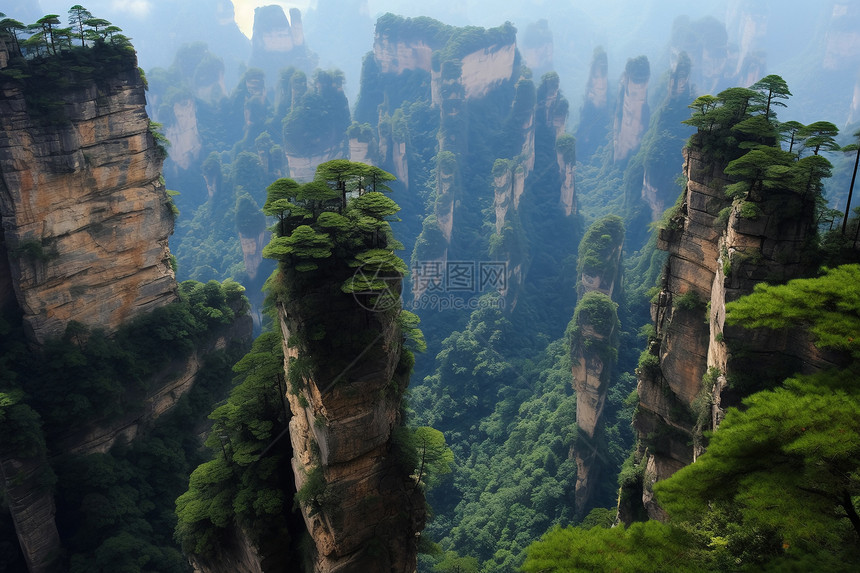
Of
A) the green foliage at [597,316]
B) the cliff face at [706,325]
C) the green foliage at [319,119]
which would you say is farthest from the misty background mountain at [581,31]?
the cliff face at [706,325]

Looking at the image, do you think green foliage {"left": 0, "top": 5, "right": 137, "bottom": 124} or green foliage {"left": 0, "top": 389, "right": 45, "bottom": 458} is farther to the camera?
green foliage {"left": 0, "top": 5, "right": 137, "bottom": 124}

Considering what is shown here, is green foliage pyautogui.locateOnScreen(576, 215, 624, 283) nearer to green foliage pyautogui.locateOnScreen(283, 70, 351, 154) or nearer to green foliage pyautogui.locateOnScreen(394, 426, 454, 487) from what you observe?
green foliage pyautogui.locateOnScreen(394, 426, 454, 487)

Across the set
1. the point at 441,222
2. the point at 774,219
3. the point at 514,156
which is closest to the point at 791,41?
the point at 514,156

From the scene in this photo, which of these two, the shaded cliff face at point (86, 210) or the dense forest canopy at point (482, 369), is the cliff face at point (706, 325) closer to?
the dense forest canopy at point (482, 369)

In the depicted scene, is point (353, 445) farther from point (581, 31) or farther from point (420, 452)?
point (581, 31)

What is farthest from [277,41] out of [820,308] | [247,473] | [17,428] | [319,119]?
[820,308]

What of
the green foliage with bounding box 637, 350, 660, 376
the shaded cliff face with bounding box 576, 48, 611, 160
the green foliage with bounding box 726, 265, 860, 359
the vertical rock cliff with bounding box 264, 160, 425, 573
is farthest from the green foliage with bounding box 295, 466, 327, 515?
the shaded cliff face with bounding box 576, 48, 611, 160

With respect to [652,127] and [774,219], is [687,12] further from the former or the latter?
[774,219]

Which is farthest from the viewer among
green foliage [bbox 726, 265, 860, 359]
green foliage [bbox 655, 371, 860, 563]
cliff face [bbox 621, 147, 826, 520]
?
cliff face [bbox 621, 147, 826, 520]
